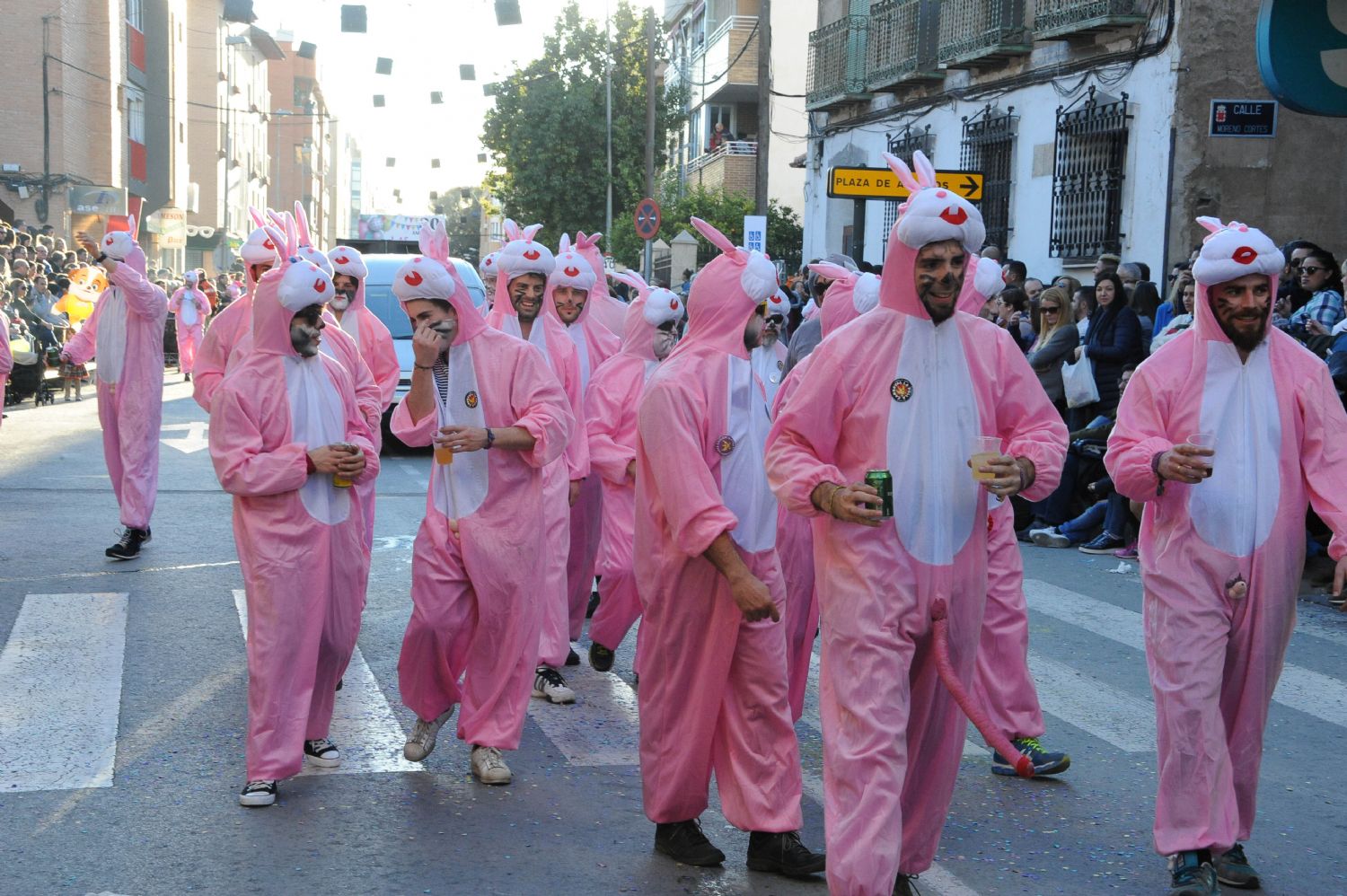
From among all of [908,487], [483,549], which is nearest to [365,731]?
[483,549]

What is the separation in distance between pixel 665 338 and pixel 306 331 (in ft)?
8.13

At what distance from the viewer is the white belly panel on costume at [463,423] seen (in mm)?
6035

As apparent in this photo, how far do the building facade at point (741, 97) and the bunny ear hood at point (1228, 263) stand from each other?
1369 inches

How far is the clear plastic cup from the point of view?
424 centimetres

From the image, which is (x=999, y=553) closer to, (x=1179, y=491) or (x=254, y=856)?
(x=1179, y=491)

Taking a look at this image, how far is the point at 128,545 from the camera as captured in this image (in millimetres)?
10906

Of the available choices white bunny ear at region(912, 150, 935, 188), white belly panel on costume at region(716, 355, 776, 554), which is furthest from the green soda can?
white bunny ear at region(912, 150, 935, 188)

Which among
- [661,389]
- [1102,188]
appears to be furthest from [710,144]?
[661,389]

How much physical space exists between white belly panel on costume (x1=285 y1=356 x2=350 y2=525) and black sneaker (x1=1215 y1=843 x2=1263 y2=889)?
321cm

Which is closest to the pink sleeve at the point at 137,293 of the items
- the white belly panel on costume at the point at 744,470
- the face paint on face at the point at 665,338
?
the face paint on face at the point at 665,338

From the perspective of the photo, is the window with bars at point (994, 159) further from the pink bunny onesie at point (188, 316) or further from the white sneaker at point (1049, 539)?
the pink bunny onesie at point (188, 316)

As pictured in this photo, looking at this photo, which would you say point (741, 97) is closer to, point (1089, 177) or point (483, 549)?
point (1089, 177)

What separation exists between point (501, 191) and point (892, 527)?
2047 inches

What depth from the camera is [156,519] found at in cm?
1263
